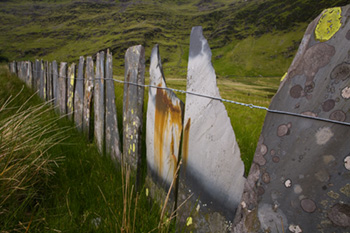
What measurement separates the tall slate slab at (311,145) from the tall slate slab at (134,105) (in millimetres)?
1078

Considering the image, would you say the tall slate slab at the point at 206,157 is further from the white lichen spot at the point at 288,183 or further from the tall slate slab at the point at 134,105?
the tall slate slab at the point at 134,105

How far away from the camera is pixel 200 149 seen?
1125 millimetres

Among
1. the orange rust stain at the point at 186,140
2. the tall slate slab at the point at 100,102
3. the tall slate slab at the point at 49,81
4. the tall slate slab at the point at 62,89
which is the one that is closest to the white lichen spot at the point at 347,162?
the orange rust stain at the point at 186,140

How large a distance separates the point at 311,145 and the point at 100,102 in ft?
7.16

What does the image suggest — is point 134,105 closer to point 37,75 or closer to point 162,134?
point 162,134

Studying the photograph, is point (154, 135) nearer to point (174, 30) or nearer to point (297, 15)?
point (297, 15)

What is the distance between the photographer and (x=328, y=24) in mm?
643

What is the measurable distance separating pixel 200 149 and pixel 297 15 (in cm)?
13567

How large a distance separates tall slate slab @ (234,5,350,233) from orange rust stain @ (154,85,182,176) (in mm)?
595

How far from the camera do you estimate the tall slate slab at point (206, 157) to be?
0.97 metres

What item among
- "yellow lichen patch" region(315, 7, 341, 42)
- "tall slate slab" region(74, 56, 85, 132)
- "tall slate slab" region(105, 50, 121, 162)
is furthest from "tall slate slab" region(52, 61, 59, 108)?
"yellow lichen patch" region(315, 7, 341, 42)

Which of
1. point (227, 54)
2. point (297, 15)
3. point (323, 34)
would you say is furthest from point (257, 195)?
point (297, 15)

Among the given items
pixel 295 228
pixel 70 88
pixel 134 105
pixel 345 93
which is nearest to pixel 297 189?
pixel 295 228

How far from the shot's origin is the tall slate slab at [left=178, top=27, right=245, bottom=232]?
968 millimetres
